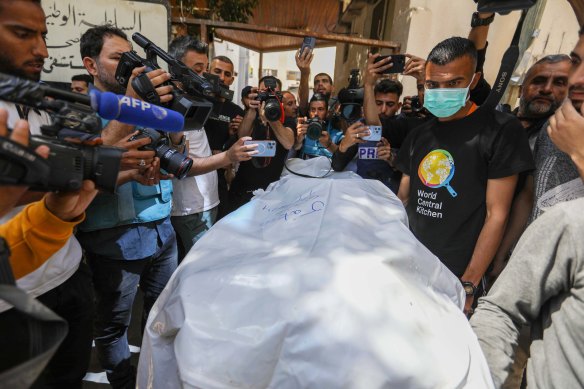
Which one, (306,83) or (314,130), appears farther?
(306,83)

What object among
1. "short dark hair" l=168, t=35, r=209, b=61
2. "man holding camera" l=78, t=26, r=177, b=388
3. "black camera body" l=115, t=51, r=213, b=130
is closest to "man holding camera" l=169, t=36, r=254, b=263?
"short dark hair" l=168, t=35, r=209, b=61

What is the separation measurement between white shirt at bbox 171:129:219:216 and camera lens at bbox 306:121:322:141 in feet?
2.72

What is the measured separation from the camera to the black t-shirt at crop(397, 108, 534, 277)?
1570mm

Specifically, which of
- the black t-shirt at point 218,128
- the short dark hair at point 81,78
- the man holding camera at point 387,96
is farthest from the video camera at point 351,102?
the short dark hair at point 81,78

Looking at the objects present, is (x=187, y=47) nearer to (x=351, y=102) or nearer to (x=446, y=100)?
(x=351, y=102)

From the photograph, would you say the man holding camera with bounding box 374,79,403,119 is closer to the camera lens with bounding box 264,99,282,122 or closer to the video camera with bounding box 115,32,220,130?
the camera lens with bounding box 264,99,282,122

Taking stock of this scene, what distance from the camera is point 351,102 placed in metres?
2.65

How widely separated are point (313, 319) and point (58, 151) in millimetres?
657

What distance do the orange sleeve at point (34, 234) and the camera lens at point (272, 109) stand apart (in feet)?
5.47

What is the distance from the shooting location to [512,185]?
61.4 inches

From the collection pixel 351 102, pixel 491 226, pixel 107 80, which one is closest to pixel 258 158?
pixel 351 102

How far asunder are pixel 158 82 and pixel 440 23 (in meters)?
4.00

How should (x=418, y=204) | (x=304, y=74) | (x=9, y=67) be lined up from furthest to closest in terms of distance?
1. (x=304, y=74)
2. (x=418, y=204)
3. (x=9, y=67)

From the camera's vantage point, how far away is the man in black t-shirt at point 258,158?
8.46ft
